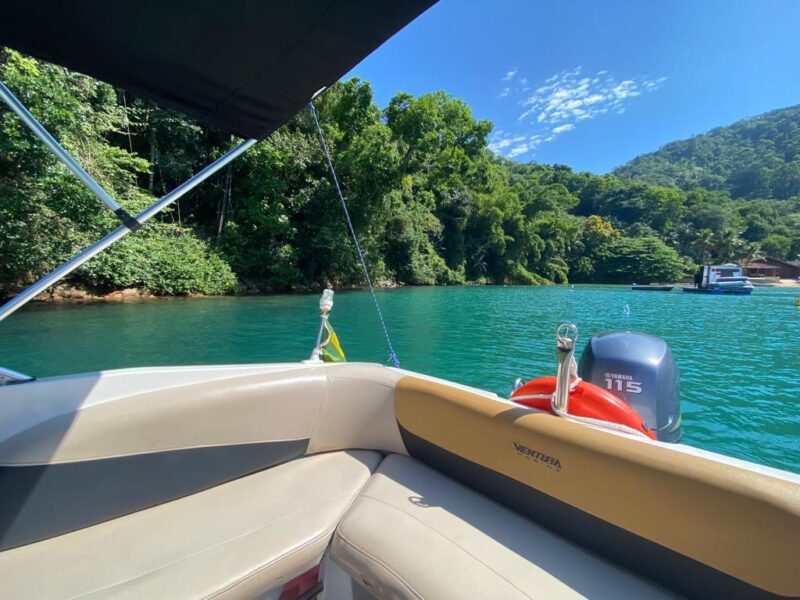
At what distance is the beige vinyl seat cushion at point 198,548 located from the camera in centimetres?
96

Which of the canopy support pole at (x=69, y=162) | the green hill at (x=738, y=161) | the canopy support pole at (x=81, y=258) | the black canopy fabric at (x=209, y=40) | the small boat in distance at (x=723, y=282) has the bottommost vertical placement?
the small boat in distance at (x=723, y=282)

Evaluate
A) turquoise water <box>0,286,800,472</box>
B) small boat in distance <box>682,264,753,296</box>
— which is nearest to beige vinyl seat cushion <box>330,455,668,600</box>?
turquoise water <box>0,286,800,472</box>

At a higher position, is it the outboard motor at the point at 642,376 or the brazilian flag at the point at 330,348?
the brazilian flag at the point at 330,348

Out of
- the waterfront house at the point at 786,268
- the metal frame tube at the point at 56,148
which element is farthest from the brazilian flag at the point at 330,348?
the waterfront house at the point at 786,268

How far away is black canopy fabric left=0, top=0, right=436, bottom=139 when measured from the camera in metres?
1.01

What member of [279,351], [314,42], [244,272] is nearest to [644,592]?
[314,42]

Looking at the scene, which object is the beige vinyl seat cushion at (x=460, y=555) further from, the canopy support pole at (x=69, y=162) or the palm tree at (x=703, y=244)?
Result: the palm tree at (x=703, y=244)

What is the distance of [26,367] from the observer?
4062 mm

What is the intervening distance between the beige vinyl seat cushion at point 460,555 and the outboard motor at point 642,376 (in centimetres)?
126

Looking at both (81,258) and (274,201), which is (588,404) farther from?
(274,201)

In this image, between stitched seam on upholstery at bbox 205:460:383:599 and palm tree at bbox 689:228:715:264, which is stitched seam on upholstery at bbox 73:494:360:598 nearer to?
stitched seam on upholstery at bbox 205:460:383:599

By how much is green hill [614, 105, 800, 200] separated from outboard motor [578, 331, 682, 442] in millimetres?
88850

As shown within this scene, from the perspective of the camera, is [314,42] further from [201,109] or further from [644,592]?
[644,592]

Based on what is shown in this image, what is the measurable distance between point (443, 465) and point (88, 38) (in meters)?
2.05
